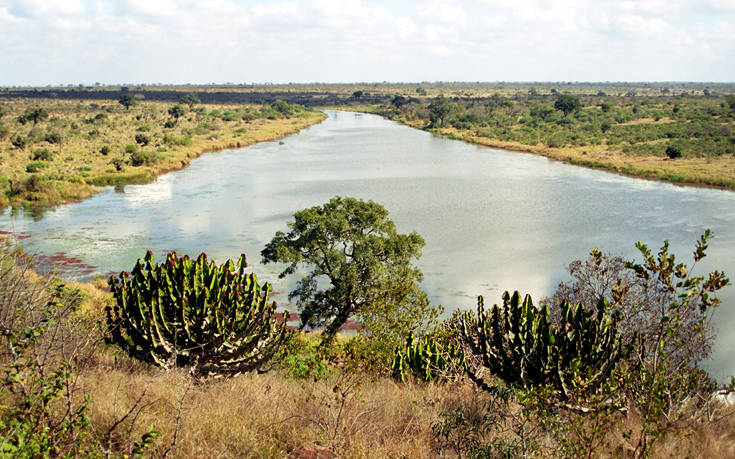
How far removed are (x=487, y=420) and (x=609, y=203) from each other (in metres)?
35.0

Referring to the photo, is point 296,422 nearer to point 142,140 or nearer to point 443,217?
point 443,217

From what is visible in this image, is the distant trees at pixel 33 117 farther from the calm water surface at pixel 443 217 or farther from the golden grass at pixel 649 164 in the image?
the golden grass at pixel 649 164

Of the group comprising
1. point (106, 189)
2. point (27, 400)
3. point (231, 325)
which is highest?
point (27, 400)

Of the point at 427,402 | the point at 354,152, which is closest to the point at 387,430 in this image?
the point at 427,402

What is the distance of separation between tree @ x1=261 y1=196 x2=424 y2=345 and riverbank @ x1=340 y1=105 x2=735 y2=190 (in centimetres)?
3864

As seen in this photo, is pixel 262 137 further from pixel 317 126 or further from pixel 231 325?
pixel 231 325

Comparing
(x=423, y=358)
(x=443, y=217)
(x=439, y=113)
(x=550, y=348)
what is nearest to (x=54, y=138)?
(x=443, y=217)

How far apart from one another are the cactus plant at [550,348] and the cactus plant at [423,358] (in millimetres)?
1554

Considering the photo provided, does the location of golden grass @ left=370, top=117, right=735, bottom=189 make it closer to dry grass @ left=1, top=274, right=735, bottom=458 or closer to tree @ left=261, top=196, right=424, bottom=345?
tree @ left=261, top=196, right=424, bottom=345

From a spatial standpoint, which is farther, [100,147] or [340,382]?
[100,147]

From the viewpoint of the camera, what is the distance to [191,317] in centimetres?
1105

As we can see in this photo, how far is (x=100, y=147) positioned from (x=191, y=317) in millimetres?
56120

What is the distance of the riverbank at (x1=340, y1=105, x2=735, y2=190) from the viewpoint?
4875 centimetres

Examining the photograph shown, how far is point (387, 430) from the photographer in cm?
773
